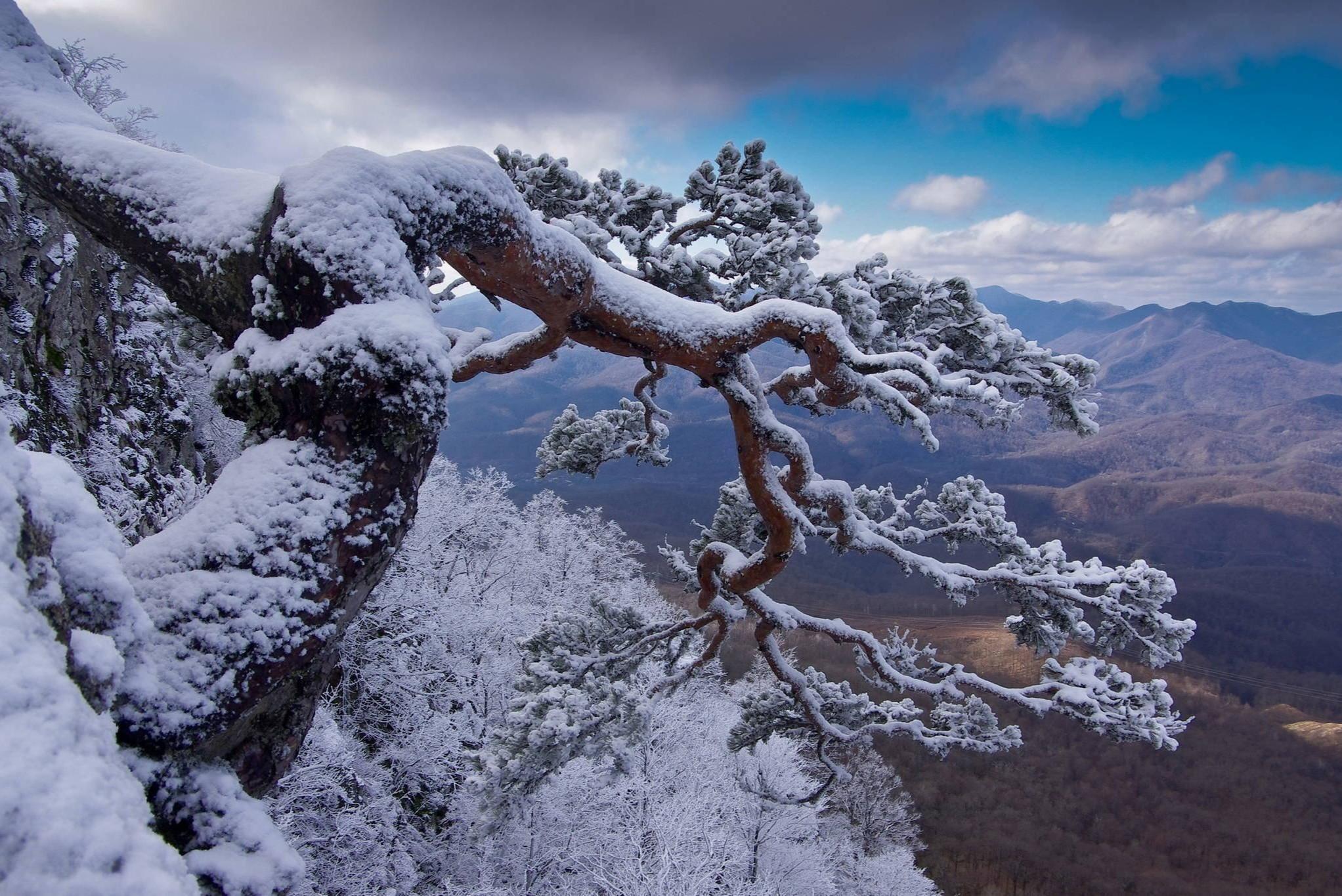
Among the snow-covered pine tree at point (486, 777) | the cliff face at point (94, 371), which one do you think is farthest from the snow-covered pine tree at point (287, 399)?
the snow-covered pine tree at point (486, 777)

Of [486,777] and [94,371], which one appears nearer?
[486,777]

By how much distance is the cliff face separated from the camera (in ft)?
19.9

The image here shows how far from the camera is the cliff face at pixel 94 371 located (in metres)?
6.05

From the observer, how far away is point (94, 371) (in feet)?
23.7

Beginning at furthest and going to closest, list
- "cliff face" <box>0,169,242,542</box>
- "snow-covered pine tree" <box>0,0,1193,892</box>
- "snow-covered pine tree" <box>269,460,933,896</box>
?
"snow-covered pine tree" <box>269,460,933,896</box>, "cliff face" <box>0,169,242,542</box>, "snow-covered pine tree" <box>0,0,1193,892</box>

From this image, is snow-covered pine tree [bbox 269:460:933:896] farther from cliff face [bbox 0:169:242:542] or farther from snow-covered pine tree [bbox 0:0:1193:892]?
snow-covered pine tree [bbox 0:0:1193:892]

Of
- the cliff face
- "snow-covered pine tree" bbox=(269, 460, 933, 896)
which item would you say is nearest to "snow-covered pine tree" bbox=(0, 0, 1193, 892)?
the cliff face

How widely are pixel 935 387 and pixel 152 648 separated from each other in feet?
11.0

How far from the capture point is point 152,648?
61.0 inches

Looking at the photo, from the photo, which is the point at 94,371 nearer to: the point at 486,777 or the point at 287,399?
the point at 486,777

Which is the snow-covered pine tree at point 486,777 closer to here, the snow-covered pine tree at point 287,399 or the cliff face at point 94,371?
the cliff face at point 94,371

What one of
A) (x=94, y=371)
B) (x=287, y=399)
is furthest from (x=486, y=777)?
(x=94, y=371)

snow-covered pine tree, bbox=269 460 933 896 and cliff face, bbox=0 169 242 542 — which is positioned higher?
cliff face, bbox=0 169 242 542

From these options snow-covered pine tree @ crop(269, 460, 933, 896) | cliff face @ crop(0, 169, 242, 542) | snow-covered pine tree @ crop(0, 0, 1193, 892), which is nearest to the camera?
snow-covered pine tree @ crop(0, 0, 1193, 892)
